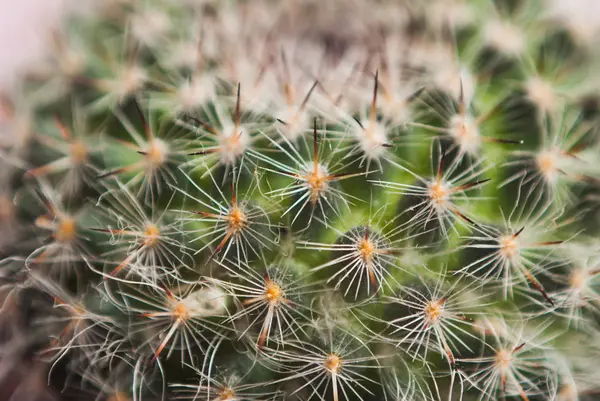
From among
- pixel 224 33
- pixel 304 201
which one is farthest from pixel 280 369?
pixel 224 33

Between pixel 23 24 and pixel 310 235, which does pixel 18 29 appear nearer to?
pixel 23 24

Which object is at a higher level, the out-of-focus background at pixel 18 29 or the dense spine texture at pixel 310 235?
the out-of-focus background at pixel 18 29

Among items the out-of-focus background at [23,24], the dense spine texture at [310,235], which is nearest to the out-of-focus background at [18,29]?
the out-of-focus background at [23,24]

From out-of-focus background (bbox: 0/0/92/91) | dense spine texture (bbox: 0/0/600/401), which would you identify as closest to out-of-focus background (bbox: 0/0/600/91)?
out-of-focus background (bbox: 0/0/92/91)

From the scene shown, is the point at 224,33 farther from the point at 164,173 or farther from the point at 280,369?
the point at 280,369

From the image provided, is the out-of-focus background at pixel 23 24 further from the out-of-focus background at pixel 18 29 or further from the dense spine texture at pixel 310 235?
the dense spine texture at pixel 310 235

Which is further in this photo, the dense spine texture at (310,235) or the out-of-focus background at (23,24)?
the out-of-focus background at (23,24)

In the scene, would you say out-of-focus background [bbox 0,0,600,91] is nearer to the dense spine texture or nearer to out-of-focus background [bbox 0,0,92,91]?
out-of-focus background [bbox 0,0,92,91]

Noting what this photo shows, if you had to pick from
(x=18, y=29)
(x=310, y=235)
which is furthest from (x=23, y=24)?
(x=310, y=235)

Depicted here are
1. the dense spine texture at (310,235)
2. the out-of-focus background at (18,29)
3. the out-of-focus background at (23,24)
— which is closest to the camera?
the dense spine texture at (310,235)

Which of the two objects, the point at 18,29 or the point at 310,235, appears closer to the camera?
the point at 310,235
